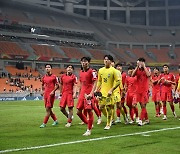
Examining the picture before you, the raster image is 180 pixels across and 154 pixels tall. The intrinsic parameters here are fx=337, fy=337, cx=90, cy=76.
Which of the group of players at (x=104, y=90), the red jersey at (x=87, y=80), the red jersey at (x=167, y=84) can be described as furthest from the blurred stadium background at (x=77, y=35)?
the red jersey at (x=87, y=80)

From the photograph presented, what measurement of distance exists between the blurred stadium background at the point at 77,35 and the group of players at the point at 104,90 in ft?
98.6

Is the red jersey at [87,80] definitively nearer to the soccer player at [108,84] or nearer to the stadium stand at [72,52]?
the soccer player at [108,84]

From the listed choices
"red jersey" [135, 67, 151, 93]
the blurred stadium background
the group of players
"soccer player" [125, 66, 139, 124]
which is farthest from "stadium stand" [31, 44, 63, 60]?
"red jersey" [135, 67, 151, 93]

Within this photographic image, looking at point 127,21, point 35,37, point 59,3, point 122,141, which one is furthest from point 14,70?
point 122,141

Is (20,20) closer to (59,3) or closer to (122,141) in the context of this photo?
(59,3)

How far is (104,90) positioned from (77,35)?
196 ft

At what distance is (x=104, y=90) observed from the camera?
10750mm

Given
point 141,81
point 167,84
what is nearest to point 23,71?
point 167,84

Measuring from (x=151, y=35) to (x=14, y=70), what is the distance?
3888 centimetres

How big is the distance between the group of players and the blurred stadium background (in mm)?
30061

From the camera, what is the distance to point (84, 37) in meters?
71.1

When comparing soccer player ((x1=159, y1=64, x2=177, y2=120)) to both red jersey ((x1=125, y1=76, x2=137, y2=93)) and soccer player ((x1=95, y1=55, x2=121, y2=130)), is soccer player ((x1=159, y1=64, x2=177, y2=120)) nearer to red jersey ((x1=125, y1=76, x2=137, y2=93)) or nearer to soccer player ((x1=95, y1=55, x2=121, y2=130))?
red jersey ((x1=125, y1=76, x2=137, y2=93))

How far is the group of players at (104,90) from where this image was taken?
10.5 m

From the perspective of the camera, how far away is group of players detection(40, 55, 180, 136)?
1055 centimetres
